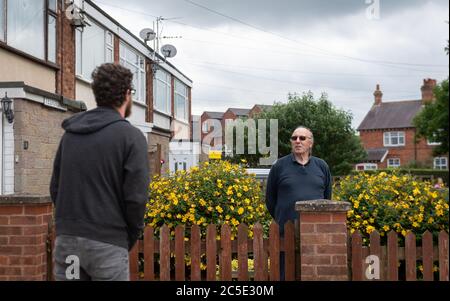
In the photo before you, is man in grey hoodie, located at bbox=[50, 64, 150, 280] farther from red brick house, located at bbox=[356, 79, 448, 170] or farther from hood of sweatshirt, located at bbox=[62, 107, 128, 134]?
red brick house, located at bbox=[356, 79, 448, 170]

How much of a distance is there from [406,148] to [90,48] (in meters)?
42.8

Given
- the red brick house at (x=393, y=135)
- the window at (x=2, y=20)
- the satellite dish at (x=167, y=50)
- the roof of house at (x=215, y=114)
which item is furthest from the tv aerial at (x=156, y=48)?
the roof of house at (x=215, y=114)

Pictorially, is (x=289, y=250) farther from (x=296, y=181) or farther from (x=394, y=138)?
(x=394, y=138)

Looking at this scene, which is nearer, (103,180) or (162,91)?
(103,180)

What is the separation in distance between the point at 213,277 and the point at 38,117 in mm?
7489

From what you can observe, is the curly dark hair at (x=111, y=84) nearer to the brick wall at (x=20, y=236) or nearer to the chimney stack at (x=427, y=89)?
the brick wall at (x=20, y=236)

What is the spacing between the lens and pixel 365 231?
16.9 ft

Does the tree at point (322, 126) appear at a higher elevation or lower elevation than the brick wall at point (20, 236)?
higher

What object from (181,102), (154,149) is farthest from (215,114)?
(154,149)

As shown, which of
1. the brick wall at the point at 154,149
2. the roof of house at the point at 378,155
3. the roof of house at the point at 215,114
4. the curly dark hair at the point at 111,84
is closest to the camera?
the curly dark hair at the point at 111,84

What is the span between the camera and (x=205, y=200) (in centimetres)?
551

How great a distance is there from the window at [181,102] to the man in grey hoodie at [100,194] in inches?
1077

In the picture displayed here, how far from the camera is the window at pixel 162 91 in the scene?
2485cm

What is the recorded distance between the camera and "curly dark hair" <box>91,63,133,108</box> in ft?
9.54
